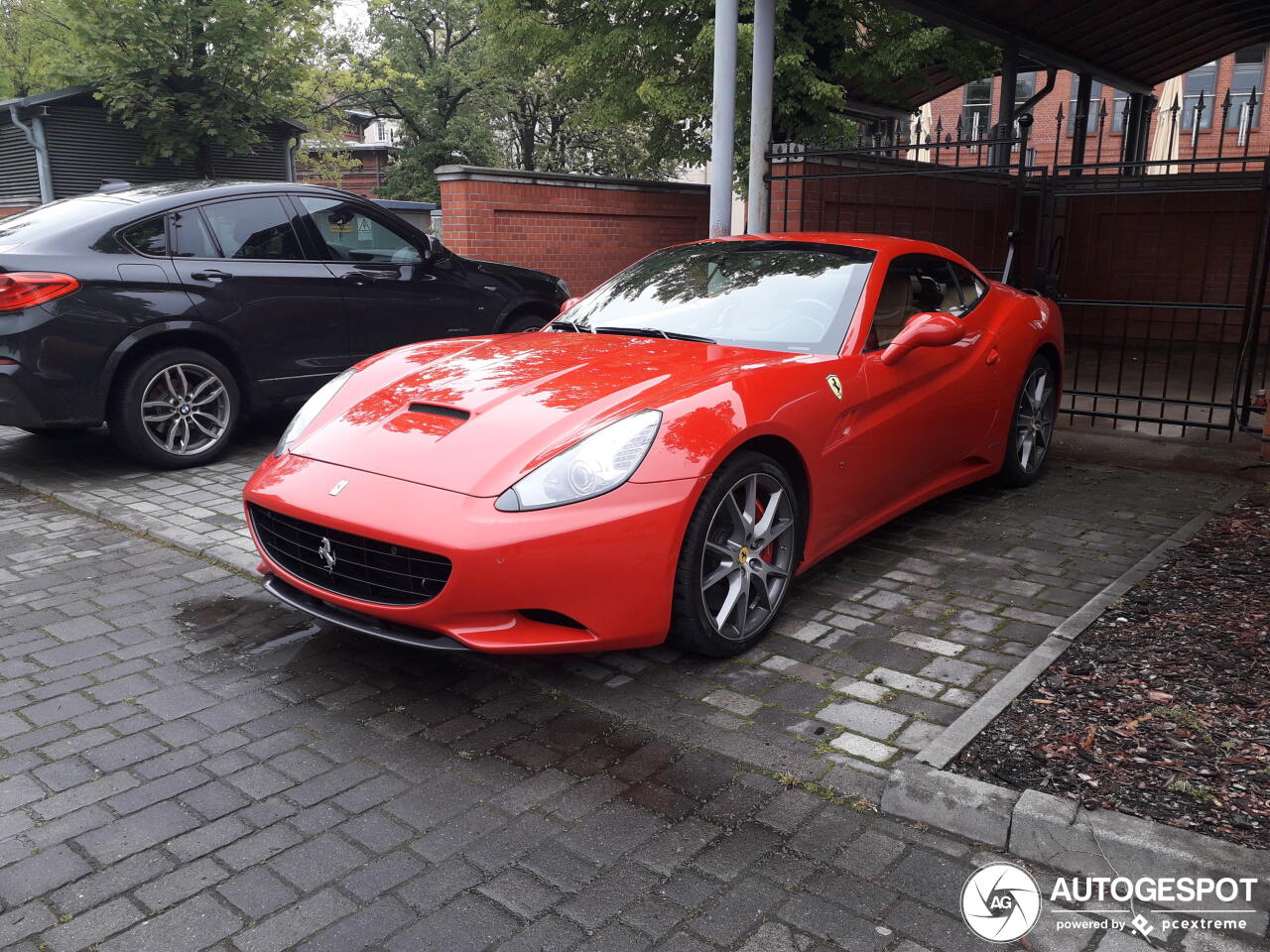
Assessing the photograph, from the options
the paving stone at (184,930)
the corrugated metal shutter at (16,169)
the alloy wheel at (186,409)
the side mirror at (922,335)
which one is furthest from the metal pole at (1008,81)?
the corrugated metal shutter at (16,169)

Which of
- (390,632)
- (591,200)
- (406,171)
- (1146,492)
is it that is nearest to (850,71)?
(591,200)

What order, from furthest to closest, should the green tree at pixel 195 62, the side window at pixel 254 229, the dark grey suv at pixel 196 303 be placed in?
the green tree at pixel 195 62 → the side window at pixel 254 229 → the dark grey suv at pixel 196 303

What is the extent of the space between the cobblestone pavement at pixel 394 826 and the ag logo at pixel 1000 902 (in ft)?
0.14

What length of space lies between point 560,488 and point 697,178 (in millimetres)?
50160

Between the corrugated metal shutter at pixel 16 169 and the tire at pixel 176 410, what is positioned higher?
the corrugated metal shutter at pixel 16 169

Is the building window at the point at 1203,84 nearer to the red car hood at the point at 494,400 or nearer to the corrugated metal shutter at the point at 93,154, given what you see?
the corrugated metal shutter at the point at 93,154

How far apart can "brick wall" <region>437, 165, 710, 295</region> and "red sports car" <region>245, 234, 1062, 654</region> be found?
652 cm

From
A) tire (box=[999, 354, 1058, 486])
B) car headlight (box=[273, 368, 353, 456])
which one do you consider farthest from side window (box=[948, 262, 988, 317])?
car headlight (box=[273, 368, 353, 456])

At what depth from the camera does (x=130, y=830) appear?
108 inches

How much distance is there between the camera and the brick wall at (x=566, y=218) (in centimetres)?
1134

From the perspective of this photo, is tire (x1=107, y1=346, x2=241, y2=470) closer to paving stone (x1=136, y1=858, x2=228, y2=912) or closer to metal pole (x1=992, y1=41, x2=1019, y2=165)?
paving stone (x1=136, y1=858, x2=228, y2=912)

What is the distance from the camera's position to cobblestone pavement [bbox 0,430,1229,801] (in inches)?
131

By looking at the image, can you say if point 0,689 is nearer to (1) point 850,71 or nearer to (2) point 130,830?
(2) point 130,830

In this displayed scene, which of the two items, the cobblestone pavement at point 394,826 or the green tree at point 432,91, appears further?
the green tree at point 432,91
